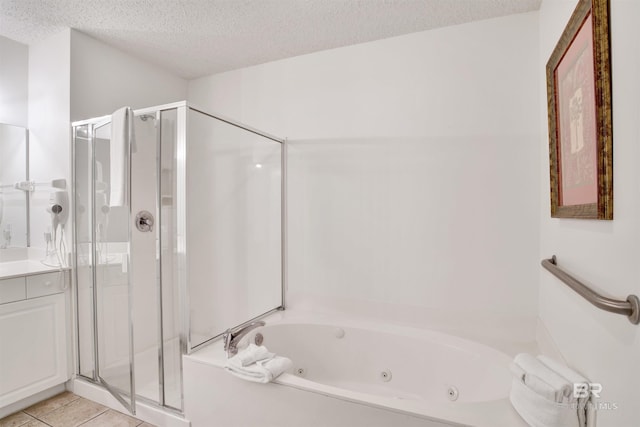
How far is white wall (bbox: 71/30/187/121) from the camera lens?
233cm

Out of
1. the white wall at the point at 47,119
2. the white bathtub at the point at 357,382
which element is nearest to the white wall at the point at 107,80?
the white wall at the point at 47,119

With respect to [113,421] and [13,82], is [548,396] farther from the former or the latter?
[13,82]

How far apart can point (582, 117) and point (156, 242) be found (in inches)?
81.2

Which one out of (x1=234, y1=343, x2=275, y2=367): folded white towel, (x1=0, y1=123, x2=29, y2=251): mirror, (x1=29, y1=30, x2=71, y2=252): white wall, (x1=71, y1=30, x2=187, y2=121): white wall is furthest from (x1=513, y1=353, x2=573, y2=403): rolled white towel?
(x1=0, y1=123, x2=29, y2=251): mirror

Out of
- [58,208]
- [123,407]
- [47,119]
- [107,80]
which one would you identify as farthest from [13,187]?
[123,407]

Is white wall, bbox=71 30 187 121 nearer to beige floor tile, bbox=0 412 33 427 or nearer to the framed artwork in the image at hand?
beige floor tile, bbox=0 412 33 427

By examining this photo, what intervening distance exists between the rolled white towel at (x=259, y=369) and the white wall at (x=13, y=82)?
94.7 inches

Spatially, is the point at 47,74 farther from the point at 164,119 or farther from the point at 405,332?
the point at 405,332

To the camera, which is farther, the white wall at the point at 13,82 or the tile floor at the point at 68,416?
the white wall at the point at 13,82

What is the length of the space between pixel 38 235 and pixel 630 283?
3.29 meters

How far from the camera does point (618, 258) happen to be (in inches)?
38.0

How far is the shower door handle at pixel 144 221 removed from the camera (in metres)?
1.90

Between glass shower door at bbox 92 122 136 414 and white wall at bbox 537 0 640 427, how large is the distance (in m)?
2.11

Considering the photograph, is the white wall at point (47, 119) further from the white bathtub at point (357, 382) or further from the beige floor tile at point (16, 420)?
the white bathtub at point (357, 382)
